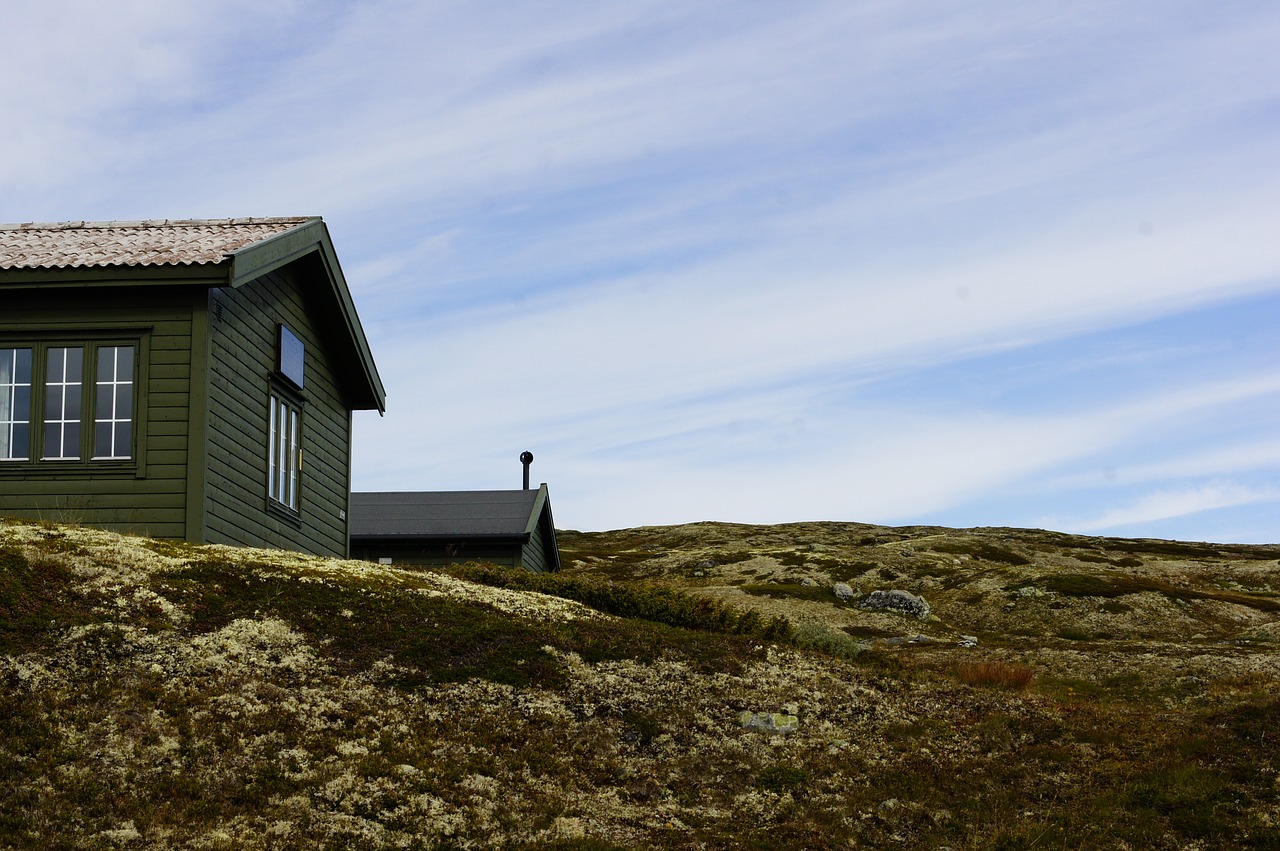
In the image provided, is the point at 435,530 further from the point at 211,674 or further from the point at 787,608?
the point at 211,674

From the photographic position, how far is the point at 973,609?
53.8 m

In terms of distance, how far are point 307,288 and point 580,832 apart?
65.5 feet

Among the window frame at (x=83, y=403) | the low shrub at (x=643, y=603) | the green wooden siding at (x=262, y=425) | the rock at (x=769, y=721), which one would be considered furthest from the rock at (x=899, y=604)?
the window frame at (x=83, y=403)

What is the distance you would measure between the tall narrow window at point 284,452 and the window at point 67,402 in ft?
14.1

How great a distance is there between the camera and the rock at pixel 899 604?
51.1 metres

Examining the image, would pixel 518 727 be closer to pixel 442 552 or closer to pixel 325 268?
pixel 325 268

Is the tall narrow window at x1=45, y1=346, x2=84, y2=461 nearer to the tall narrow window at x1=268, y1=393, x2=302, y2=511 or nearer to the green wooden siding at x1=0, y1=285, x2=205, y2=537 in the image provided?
the green wooden siding at x1=0, y1=285, x2=205, y2=537

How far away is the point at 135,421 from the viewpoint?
24.7 meters

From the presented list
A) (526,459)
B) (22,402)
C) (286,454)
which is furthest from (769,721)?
(526,459)

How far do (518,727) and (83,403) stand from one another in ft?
40.7

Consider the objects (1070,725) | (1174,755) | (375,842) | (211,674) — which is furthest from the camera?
(1070,725)

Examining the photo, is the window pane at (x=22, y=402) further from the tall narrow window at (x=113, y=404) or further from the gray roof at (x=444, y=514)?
the gray roof at (x=444, y=514)

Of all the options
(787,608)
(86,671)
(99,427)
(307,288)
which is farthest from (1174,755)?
(787,608)

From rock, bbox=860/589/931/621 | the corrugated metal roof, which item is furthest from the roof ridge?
rock, bbox=860/589/931/621
